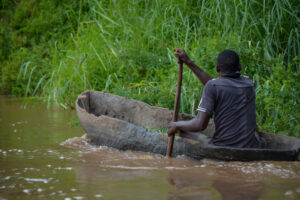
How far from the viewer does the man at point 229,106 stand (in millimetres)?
3654

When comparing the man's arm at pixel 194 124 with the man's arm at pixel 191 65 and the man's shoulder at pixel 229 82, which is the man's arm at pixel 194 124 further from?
the man's arm at pixel 191 65

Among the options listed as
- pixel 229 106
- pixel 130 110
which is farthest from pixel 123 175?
pixel 130 110

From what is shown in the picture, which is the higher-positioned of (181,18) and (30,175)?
(181,18)

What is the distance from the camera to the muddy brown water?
2.90m

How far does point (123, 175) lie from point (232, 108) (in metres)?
1.13

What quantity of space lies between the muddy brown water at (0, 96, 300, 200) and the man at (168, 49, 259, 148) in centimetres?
25

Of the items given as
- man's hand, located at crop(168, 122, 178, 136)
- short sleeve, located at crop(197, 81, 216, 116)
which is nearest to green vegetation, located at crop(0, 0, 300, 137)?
short sleeve, located at crop(197, 81, 216, 116)

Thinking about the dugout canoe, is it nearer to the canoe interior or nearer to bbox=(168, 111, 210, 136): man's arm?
the canoe interior

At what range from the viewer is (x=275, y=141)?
3928 mm

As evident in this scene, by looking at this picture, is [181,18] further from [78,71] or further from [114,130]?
[114,130]

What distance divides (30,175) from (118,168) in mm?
749

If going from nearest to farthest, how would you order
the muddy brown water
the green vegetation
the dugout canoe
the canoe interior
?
the muddy brown water → the dugout canoe → the green vegetation → the canoe interior

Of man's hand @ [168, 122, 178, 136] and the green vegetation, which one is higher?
the green vegetation

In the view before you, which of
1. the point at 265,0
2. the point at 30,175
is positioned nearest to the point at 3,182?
the point at 30,175
